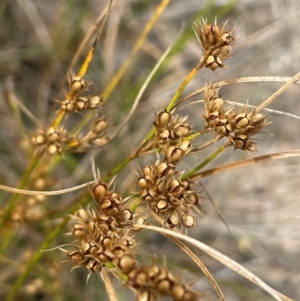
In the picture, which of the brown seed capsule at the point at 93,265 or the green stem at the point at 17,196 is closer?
the brown seed capsule at the point at 93,265

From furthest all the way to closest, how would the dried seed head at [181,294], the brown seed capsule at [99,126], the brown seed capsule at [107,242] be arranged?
the brown seed capsule at [99,126] → the brown seed capsule at [107,242] → the dried seed head at [181,294]

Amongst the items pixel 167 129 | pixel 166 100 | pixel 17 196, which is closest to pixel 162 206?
pixel 167 129

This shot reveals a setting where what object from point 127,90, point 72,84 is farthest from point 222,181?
point 72,84

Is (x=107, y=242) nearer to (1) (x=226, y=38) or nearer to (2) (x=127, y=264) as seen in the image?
(2) (x=127, y=264)

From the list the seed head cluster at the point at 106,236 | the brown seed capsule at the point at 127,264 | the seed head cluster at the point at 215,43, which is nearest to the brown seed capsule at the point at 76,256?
the seed head cluster at the point at 106,236

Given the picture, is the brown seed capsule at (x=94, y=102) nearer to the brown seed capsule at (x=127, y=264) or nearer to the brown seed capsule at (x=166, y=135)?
the brown seed capsule at (x=166, y=135)

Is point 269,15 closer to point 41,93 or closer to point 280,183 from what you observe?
point 280,183

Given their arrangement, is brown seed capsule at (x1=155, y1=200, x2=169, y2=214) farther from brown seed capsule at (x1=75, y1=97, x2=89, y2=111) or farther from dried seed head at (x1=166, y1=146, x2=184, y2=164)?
brown seed capsule at (x1=75, y1=97, x2=89, y2=111)

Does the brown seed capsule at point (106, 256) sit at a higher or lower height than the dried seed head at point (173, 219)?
lower
